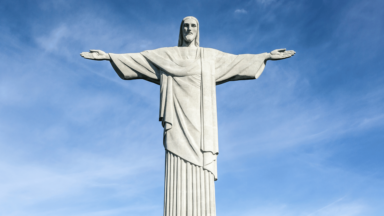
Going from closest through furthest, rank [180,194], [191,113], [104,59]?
[180,194], [191,113], [104,59]

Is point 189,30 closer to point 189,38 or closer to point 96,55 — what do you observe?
point 189,38

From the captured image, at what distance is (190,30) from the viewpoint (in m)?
12.5

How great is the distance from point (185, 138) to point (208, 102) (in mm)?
1351

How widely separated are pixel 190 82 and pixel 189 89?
0.80ft

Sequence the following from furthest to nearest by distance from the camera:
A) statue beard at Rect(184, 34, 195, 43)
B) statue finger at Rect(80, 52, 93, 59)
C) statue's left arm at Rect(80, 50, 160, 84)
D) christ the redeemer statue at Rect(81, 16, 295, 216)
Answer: statue beard at Rect(184, 34, 195, 43), statue's left arm at Rect(80, 50, 160, 84), statue finger at Rect(80, 52, 93, 59), christ the redeemer statue at Rect(81, 16, 295, 216)

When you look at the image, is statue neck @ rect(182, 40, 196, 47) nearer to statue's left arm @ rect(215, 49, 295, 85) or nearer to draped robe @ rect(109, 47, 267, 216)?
draped robe @ rect(109, 47, 267, 216)

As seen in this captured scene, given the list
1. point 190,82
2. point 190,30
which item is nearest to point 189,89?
point 190,82

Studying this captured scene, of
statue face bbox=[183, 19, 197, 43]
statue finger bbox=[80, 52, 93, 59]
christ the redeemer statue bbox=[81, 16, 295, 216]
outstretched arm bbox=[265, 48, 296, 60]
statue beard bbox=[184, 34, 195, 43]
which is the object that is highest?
statue face bbox=[183, 19, 197, 43]

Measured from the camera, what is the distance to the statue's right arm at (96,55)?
11.9 meters

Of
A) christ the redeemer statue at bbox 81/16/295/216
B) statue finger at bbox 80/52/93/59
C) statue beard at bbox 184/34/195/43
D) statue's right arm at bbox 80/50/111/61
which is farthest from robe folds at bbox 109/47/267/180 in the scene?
statue finger at bbox 80/52/93/59

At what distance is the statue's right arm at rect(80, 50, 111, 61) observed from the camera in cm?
1191

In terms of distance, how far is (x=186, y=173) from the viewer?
10.6 metres

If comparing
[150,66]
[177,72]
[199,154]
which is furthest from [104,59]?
[199,154]

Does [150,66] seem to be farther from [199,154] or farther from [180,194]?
[180,194]
